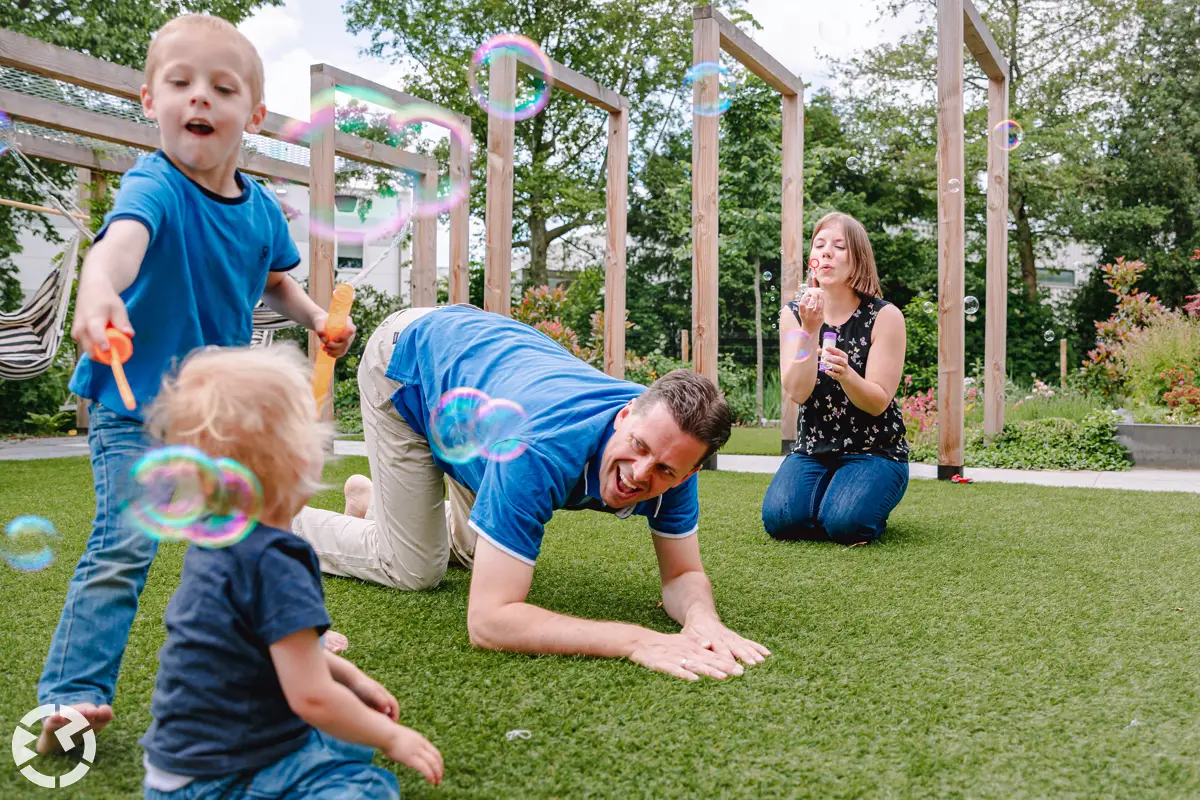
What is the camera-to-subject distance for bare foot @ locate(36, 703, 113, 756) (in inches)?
66.3

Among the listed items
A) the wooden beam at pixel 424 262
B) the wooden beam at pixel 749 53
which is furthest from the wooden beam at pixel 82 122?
the wooden beam at pixel 749 53

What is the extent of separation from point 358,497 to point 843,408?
2.01 m

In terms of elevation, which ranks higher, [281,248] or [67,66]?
[67,66]

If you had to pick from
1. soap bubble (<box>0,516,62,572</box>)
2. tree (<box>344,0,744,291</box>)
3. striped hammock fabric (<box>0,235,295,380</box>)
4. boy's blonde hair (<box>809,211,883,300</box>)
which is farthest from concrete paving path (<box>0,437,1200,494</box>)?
tree (<box>344,0,744,291</box>)

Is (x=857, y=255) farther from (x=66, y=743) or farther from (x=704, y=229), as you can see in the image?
(x=66, y=743)

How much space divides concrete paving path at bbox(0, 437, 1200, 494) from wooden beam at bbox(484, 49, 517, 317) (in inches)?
81.5

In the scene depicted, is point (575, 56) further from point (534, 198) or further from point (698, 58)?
point (698, 58)

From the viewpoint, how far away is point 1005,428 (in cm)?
795

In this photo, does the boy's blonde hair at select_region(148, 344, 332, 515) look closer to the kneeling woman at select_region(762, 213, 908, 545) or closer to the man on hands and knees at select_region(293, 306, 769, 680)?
the man on hands and knees at select_region(293, 306, 769, 680)

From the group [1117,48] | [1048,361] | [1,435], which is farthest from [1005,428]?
[1117,48]

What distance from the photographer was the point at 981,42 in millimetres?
7137

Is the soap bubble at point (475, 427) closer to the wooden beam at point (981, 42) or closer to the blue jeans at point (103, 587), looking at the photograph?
the blue jeans at point (103, 587)

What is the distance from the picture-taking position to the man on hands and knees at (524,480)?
2156 mm

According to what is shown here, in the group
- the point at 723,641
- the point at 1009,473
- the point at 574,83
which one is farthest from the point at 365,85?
the point at 723,641
